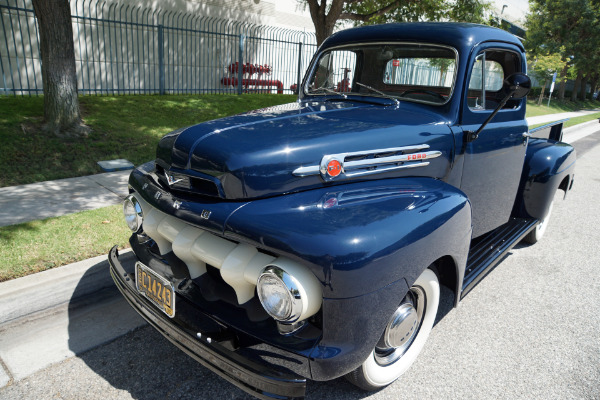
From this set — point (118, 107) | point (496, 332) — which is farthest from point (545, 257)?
point (118, 107)

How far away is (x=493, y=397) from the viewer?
2.27m

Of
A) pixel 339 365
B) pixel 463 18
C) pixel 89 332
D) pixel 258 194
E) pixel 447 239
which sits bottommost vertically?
pixel 89 332

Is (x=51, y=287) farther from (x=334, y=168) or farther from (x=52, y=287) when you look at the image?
(x=334, y=168)

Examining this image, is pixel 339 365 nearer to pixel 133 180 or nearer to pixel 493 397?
pixel 493 397

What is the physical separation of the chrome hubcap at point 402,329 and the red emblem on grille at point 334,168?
0.76 m

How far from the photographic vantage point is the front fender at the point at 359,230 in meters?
1.69

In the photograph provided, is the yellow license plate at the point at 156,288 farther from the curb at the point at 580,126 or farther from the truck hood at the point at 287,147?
the curb at the point at 580,126

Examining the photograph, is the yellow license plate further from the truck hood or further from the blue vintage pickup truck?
the truck hood

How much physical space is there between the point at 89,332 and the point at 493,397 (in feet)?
8.08

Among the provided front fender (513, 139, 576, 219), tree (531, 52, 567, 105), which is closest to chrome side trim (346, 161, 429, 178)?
front fender (513, 139, 576, 219)

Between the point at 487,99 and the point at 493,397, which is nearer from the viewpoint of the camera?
the point at 493,397

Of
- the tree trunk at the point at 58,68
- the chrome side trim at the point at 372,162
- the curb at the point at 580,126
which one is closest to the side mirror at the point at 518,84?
the chrome side trim at the point at 372,162

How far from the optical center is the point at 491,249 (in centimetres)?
329

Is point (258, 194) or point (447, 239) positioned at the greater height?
point (258, 194)
